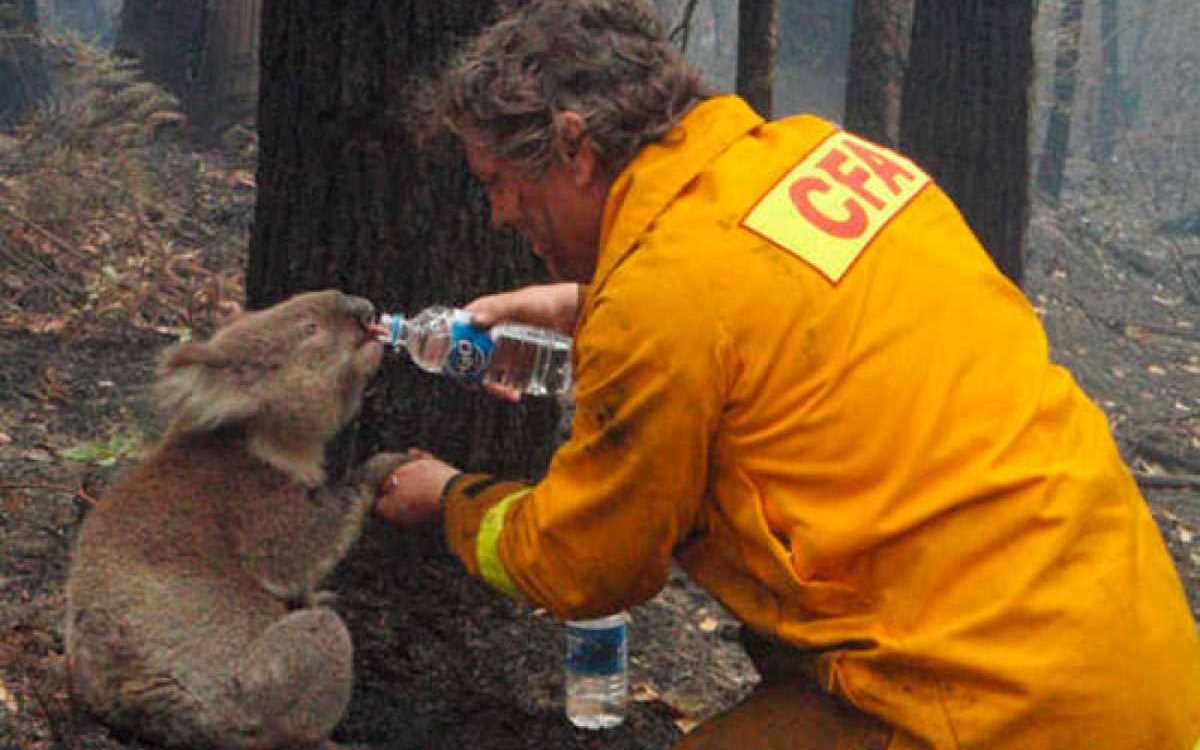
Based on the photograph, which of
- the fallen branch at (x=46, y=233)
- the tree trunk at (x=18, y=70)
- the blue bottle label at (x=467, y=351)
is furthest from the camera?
the tree trunk at (x=18, y=70)

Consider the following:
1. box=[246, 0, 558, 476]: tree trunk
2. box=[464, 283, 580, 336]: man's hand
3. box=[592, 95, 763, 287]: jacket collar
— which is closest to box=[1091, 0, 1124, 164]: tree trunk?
box=[246, 0, 558, 476]: tree trunk

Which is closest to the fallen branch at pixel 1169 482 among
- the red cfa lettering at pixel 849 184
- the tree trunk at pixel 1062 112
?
the red cfa lettering at pixel 849 184

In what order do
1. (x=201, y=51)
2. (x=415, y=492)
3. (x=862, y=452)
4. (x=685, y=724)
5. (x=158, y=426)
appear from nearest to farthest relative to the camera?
(x=862, y=452)
(x=415, y=492)
(x=685, y=724)
(x=158, y=426)
(x=201, y=51)

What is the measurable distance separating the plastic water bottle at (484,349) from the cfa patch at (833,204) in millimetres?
1088

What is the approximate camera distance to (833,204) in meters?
2.80

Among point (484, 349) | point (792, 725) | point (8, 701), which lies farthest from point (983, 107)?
point (8, 701)

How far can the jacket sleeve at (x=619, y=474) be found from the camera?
2.67 m

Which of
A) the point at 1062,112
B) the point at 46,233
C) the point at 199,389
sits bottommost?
the point at 46,233

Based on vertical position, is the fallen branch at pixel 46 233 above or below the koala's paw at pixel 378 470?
below

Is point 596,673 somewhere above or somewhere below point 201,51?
below

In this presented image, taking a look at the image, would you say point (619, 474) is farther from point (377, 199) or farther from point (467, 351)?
point (377, 199)

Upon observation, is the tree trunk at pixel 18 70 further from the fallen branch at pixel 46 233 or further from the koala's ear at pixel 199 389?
the koala's ear at pixel 199 389

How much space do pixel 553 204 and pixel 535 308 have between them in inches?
27.0

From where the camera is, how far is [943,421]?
2.73m
